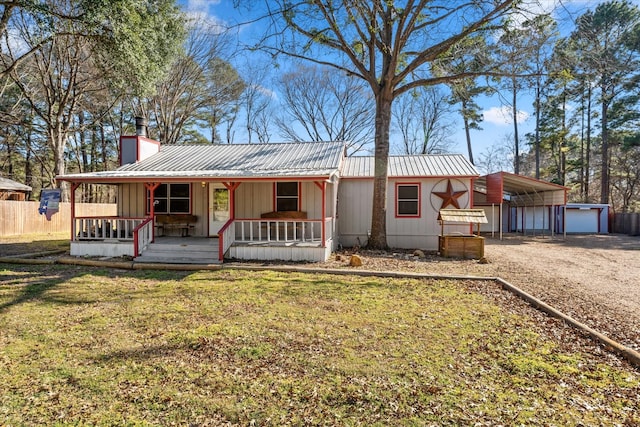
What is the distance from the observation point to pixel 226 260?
952 cm

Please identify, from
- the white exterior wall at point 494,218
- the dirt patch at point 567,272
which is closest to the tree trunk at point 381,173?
the dirt patch at point 567,272

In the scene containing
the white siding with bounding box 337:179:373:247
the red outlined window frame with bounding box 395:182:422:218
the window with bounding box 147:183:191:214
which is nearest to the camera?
the window with bounding box 147:183:191:214

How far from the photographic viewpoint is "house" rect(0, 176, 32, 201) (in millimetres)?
21672

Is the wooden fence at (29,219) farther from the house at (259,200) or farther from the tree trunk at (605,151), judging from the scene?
the tree trunk at (605,151)

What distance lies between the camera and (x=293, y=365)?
3.63m

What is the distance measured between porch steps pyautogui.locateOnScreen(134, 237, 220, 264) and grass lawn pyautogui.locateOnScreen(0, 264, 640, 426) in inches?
121

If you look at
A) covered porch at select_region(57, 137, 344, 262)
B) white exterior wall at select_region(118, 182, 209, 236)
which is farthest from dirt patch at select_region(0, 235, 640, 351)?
white exterior wall at select_region(118, 182, 209, 236)

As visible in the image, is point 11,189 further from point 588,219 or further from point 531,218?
point 588,219

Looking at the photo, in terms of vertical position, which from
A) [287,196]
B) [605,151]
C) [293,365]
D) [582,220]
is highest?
[605,151]

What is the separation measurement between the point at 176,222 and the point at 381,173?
7263 millimetres

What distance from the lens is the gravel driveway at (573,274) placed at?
5.20 m

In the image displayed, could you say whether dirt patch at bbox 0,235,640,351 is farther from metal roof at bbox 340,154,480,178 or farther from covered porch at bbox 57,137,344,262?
metal roof at bbox 340,154,480,178

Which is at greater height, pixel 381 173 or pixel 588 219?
pixel 381 173

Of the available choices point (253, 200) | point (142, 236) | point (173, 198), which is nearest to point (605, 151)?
point (253, 200)
